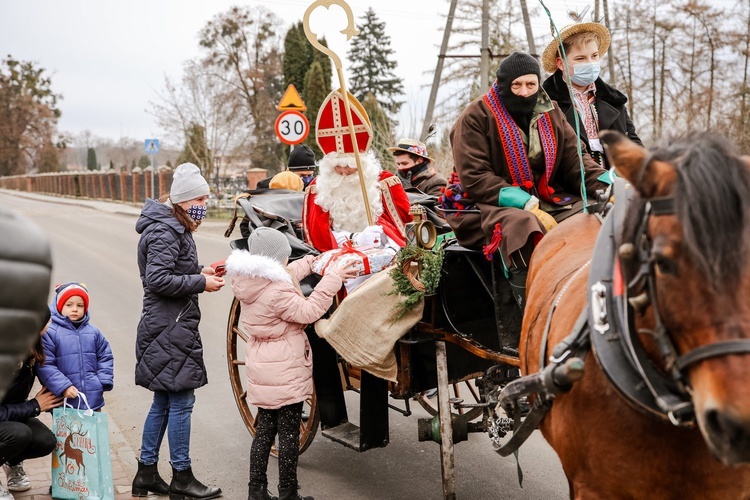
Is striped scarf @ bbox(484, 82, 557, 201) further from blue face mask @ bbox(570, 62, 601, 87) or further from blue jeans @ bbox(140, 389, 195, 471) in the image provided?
blue jeans @ bbox(140, 389, 195, 471)

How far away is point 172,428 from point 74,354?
74 centimetres

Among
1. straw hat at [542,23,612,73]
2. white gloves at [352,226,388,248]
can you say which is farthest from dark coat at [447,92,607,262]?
white gloves at [352,226,388,248]

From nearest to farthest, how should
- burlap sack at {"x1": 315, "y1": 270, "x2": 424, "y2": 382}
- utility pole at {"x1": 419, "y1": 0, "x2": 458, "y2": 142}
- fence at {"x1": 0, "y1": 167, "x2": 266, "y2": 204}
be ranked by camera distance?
burlap sack at {"x1": 315, "y1": 270, "x2": 424, "y2": 382}, utility pole at {"x1": 419, "y1": 0, "x2": 458, "y2": 142}, fence at {"x1": 0, "y1": 167, "x2": 266, "y2": 204}

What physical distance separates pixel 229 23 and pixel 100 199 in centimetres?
1256

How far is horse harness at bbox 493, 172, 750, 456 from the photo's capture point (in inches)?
76.2

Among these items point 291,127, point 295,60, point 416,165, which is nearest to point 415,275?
point 416,165

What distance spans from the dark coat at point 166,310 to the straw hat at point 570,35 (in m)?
2.46

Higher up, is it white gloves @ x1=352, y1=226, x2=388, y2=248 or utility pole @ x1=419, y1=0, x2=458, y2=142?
utility pole @ x1=419, y1=0, x2=458, y2=142

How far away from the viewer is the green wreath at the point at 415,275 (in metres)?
4.09

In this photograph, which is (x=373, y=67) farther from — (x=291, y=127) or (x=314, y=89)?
(x=291, y=127)

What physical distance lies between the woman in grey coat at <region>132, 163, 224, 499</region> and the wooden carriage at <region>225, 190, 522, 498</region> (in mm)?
469

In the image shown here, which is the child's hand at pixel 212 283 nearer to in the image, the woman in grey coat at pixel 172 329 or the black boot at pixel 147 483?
the woman in grey coat at pixel 172 329

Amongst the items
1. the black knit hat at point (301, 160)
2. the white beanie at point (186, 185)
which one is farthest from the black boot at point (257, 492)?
the black knit hat at point (301, 160)

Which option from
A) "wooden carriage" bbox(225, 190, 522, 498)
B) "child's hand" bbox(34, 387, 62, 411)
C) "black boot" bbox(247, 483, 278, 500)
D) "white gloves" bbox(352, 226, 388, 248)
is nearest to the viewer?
"wooden carriage" bbox(225, 190, 522, 498)
